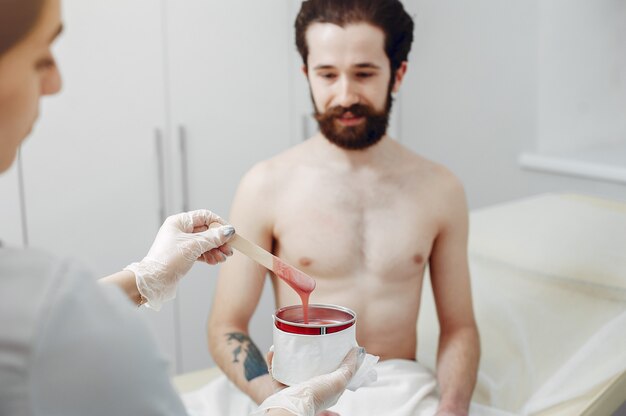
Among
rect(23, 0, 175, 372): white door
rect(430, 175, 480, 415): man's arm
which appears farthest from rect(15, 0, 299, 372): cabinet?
rect(430, 175, 480, 415): man's arm

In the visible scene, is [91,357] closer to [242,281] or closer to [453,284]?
[242,281]

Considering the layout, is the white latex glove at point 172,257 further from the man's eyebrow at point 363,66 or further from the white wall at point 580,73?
the white wall at point 580,73

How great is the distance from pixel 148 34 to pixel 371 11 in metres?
1.08

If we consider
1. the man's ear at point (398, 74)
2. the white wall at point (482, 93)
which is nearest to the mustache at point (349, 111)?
the man's ear at point (398, 74)

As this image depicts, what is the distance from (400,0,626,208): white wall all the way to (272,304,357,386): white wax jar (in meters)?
1.80

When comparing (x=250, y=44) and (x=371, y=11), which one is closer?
(x=371, y=11)

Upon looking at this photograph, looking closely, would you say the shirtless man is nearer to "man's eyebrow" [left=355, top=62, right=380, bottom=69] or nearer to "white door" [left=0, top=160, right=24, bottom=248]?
"man's eyebrow" [left=355, top=62, right=380, bottom=69]

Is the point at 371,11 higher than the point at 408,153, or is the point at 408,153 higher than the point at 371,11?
the point at 371,11

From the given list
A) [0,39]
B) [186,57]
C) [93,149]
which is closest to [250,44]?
[186,57]

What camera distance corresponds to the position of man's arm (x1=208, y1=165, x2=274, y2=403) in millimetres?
1710

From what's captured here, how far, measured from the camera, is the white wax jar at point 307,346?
3.80 feet

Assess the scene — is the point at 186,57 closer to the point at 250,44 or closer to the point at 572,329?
the point at 250,44

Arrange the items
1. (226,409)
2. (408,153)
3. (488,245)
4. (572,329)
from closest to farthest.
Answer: (226,409), (408,153), (572,329), (488,245)

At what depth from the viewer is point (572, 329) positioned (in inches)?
79.7
